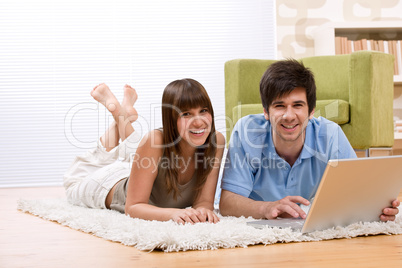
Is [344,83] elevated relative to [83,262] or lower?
elevated

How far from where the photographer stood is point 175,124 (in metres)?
1.71

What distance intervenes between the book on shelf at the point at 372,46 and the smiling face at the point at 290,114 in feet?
8.54

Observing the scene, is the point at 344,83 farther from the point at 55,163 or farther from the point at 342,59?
the point at 55,163

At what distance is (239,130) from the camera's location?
69.8 inches

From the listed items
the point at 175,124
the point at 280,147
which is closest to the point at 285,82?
the point at 280,147

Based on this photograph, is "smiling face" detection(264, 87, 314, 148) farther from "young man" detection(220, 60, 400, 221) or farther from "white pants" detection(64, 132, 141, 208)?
"white pants" detection(64, 132, 141, 208)

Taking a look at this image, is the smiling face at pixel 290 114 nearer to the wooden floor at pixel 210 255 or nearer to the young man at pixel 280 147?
the young man at pixel 280 147

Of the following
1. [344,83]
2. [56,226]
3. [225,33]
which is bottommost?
[56,226]

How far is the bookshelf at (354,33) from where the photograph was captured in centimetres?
407

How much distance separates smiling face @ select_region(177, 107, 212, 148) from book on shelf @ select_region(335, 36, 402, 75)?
2678 mm

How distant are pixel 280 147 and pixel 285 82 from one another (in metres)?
0.25

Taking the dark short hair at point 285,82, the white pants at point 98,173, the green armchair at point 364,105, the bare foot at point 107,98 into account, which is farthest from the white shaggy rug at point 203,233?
the green armchair at point 364,105

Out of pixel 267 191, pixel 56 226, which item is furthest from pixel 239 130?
pixel 56 226

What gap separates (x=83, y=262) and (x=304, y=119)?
0.87 m
